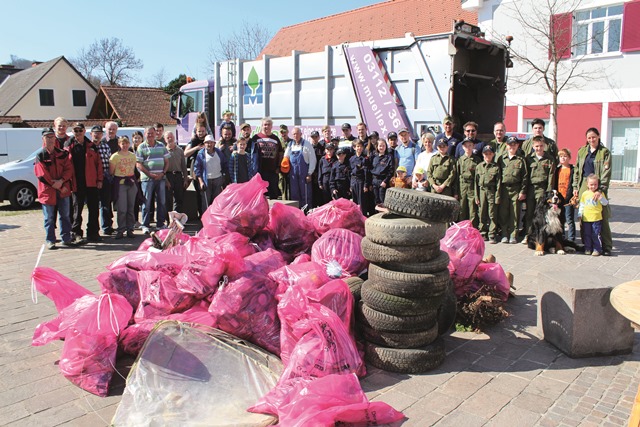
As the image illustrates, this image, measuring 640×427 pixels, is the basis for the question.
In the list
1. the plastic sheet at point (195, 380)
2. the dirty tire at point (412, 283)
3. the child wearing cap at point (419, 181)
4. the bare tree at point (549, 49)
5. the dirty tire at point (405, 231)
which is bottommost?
the plastic sheet at point (195, 380)

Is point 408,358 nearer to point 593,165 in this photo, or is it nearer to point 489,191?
point 489,191

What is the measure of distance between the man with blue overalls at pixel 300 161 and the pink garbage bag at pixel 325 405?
22.6ft

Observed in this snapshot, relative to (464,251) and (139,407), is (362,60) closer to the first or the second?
(464,251)

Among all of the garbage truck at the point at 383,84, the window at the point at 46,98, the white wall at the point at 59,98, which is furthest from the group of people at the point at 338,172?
the window at the point at 46,98

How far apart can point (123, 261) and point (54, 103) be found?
45530 mm

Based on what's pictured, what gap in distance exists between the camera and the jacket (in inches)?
313

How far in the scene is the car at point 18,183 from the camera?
1333 cm

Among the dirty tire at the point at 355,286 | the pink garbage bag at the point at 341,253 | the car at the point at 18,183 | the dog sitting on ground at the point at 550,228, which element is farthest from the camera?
the car at the point at 18,183

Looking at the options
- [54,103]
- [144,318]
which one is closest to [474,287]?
[144,318]

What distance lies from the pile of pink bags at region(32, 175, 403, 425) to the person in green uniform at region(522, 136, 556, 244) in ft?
14.4

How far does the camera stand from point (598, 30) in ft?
58.9

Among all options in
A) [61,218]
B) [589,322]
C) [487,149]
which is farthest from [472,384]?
[61,218]

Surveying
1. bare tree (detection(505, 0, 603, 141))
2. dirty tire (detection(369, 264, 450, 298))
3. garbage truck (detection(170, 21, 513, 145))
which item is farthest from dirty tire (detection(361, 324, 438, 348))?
bare tree (detection(505, 0, 603, 141))

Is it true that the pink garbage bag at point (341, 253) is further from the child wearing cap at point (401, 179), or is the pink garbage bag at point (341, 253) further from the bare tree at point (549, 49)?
the bare tree at point (549, 49)
